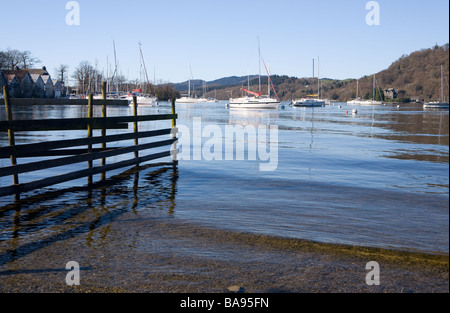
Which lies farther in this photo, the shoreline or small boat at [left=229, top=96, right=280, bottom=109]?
small boat at [left=229, top=96, right=280, bottom=109]

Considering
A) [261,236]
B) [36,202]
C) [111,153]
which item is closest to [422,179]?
[261,236]

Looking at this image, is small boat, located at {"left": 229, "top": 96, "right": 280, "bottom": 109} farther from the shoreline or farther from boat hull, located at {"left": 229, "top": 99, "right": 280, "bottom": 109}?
the shoreline

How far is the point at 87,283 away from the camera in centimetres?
496

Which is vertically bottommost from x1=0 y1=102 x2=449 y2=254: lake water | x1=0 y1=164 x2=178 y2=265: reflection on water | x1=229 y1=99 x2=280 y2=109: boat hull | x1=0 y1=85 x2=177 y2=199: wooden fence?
x1=0 y1=102 x2=449 y2=254: lake water

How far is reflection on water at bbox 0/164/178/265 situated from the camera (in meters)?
6.67

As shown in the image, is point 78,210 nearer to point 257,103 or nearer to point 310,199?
point 310,199

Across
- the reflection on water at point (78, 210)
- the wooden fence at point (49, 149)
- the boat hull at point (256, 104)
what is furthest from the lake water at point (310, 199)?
the boat hull at point (256, 104)

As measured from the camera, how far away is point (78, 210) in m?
8.58

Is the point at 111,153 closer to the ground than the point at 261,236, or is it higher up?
higher up

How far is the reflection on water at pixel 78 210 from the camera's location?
6.67 metres

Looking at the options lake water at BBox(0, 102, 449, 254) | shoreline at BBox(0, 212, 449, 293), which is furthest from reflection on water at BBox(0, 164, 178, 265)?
shoreline at BBox(0, 212, 449, 293)
